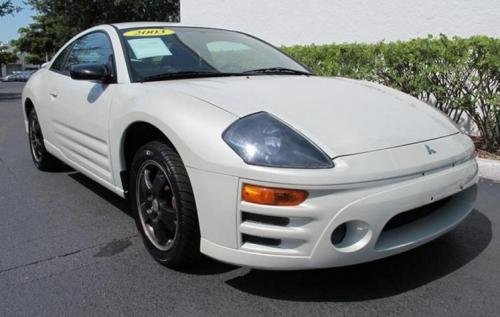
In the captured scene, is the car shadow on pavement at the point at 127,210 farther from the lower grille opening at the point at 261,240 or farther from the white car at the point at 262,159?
the lower grille opening at the point at 261,240

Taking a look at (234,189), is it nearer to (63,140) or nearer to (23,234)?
(23,234)

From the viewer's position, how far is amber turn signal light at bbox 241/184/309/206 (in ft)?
7.43

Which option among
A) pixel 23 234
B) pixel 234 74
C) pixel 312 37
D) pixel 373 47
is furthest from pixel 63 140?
pixel 312 37

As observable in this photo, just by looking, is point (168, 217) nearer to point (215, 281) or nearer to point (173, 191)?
point (173, 191)

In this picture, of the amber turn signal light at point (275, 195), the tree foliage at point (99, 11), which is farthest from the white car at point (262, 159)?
the tree foliage at point (99, 11)

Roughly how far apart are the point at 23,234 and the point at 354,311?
2345mm

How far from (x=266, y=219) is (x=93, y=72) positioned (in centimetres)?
166

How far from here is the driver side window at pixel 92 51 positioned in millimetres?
3738

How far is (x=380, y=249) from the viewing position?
2428 mm

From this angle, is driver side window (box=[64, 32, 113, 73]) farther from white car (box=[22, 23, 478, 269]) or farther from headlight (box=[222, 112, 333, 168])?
headlight (box=[222, 112, 333, 168])

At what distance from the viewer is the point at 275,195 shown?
228 cm

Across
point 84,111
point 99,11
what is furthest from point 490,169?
point 99,11

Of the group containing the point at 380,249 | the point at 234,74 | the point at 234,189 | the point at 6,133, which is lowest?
the point at 6,133

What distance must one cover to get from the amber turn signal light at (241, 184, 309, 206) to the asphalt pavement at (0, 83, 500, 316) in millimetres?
562
